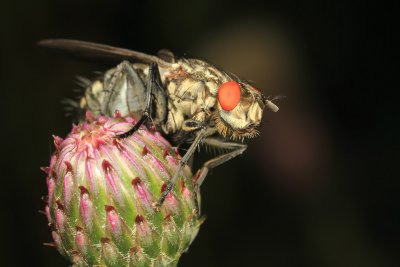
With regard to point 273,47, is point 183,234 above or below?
below

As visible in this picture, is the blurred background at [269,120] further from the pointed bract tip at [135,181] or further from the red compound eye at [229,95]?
the pointed bract tip at [135,181]

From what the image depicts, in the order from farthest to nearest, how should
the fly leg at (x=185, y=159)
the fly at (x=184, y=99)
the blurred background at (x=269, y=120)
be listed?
the blurred background at (x=269, y=120)
the fly at (x=184, y=99)
the fly leg at (x=185, y=159)

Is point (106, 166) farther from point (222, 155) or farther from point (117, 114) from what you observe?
point (222, 155)

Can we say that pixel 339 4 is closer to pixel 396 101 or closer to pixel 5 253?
pixel 396 101

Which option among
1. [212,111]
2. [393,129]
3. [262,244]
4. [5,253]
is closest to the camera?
[212,111]

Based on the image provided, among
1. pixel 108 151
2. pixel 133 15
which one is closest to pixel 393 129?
pixel 133 15

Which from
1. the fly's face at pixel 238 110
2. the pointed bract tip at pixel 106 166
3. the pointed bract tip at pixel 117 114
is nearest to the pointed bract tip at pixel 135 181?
the pointed bract tip at pixel 106 166

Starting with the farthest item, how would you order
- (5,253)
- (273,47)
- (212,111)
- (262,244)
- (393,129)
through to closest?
1. (273,47)
2. (393,129)
3. (262,244)
4. (5,253)
5. (212,111)
